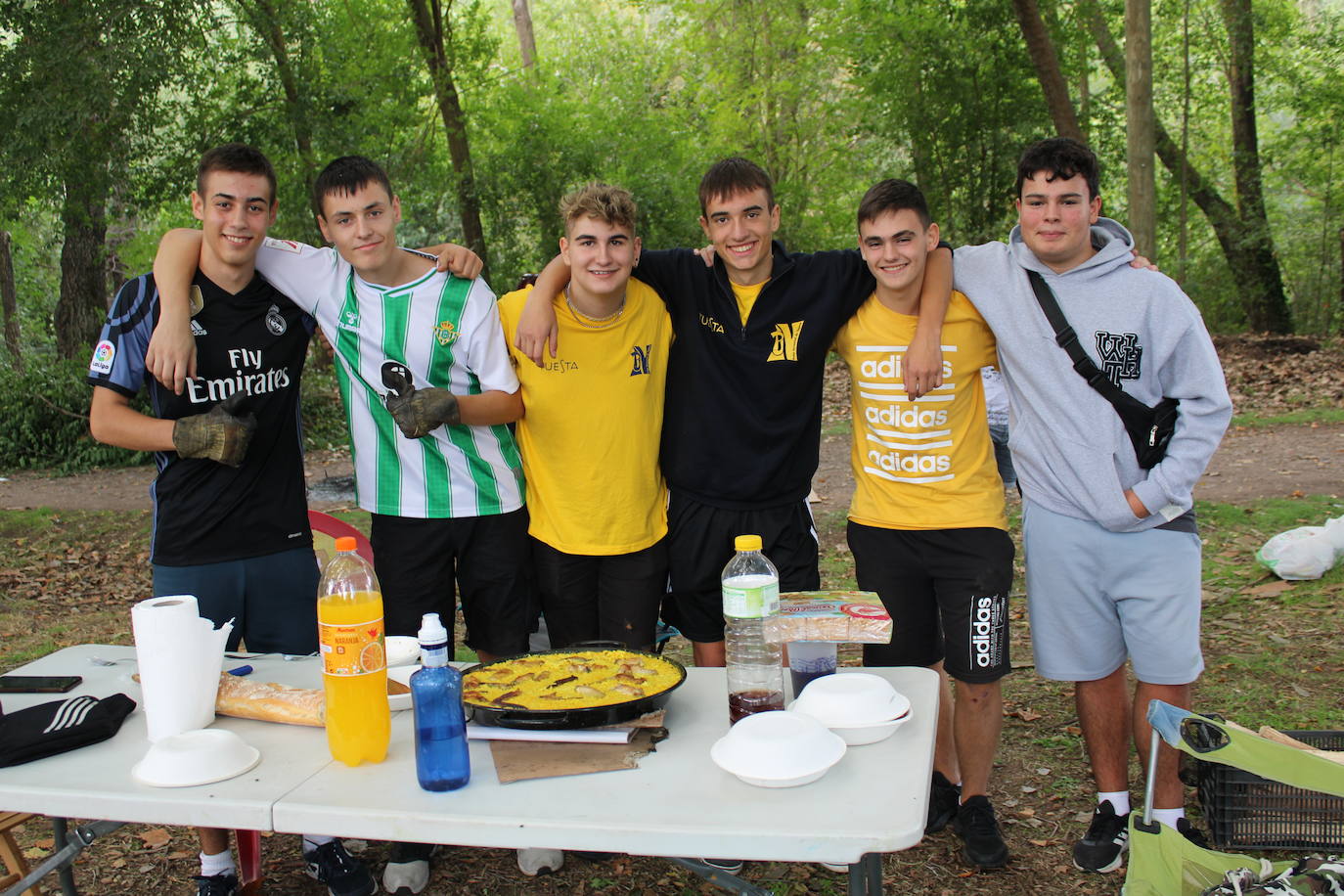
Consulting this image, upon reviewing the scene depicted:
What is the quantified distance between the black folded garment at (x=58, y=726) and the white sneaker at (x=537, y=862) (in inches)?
55.2

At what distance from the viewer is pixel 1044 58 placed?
472 inches

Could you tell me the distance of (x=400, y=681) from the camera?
276 centimetres

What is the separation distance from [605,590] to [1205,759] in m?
1.88

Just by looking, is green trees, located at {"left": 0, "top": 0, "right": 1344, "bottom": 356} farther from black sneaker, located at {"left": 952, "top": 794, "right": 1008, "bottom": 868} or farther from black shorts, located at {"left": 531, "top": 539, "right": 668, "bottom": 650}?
black sneaker, located at {"left": 952, "top": 794, "right": 1008, "bottom": 868}

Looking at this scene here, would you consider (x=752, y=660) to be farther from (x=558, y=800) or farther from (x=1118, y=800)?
(x=1118, y=800)

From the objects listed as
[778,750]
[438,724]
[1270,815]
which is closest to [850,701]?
[778,750]

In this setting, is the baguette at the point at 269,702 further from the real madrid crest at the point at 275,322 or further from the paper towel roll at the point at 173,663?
the real madrid crest at the point at 275,322

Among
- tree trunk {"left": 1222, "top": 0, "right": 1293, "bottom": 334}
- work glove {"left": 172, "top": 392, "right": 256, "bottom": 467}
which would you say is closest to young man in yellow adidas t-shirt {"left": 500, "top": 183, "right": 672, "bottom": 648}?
work glove {"left": 172, "top": 392, "right": 256, "bottom": 467}

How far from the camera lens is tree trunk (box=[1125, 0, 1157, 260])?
1039 cm

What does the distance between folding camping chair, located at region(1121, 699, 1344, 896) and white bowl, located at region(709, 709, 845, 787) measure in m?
0.93

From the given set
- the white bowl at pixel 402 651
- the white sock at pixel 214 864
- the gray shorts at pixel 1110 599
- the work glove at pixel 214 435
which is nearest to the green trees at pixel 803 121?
the work glove at pixel 214 435

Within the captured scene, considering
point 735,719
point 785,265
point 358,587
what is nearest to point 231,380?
point 358,587

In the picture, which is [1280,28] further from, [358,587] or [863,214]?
[358,587]

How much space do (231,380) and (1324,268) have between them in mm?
16504
